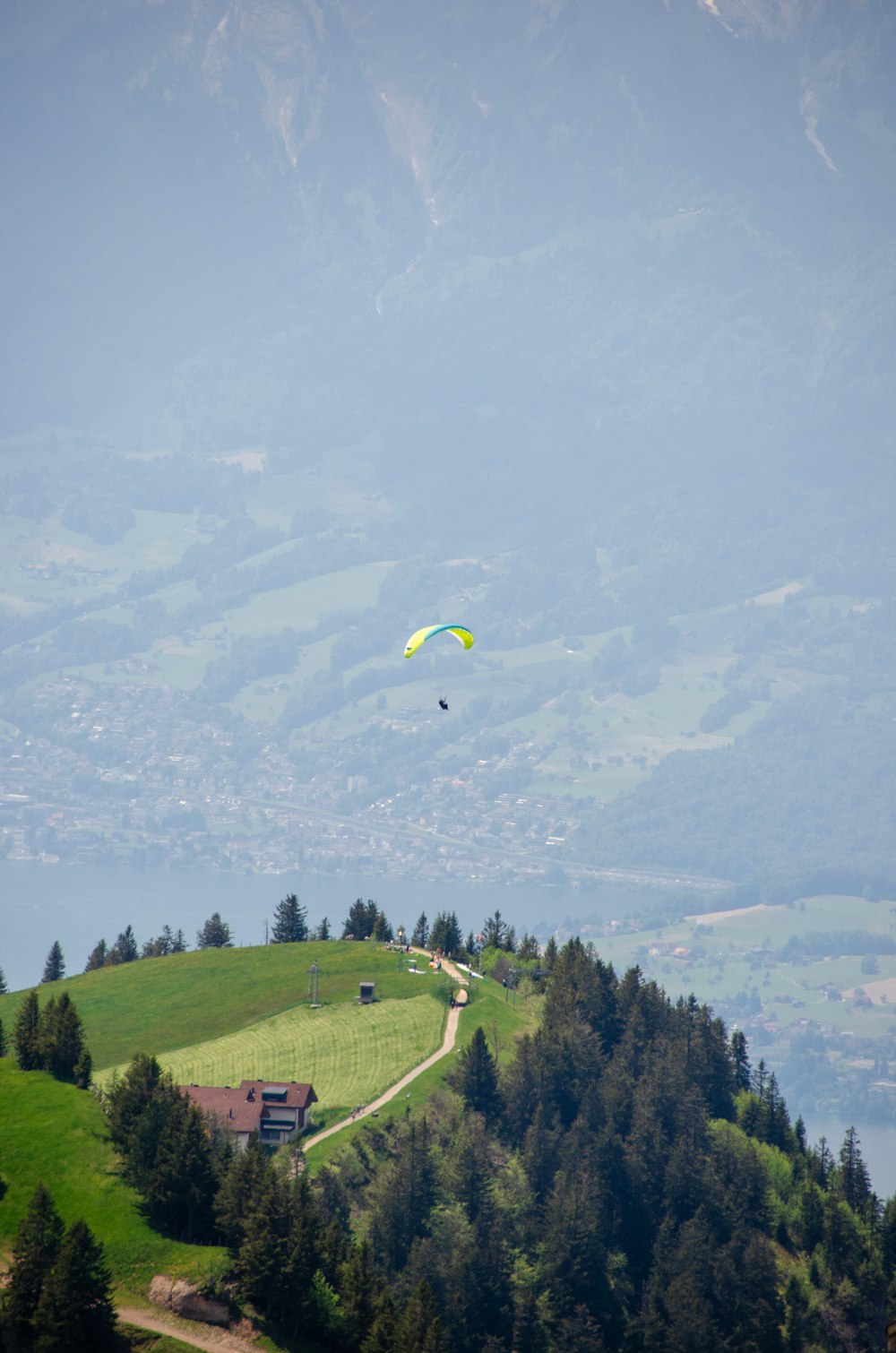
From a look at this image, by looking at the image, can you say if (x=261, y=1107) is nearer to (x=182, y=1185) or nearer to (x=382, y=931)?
(x=182, y=1185)

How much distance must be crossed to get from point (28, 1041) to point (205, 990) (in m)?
57.1

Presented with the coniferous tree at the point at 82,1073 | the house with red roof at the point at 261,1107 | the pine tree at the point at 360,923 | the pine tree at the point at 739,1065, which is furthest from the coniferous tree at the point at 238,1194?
the pine tree at the point at 360,923

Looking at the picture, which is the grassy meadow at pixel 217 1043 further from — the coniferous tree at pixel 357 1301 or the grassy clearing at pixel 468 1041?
the coniferous tree at pixel 357 1301

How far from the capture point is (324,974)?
146 metres

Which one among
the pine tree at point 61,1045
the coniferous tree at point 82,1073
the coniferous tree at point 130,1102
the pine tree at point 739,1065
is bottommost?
the pine tree at point 739,1065

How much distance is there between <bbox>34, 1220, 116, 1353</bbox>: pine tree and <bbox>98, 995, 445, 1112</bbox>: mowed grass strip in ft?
165

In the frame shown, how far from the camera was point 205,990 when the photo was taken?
486 feet

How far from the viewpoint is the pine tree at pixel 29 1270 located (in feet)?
217

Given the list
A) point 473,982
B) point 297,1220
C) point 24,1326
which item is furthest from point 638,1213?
point 24,1326

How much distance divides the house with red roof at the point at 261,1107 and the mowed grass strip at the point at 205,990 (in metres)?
14.3

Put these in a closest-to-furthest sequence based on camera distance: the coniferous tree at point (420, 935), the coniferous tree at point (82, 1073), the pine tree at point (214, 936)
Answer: the coniferous tree at point (82, 1073), the coniferous tree at point (420, 935), the pine tree at point (214, 936)

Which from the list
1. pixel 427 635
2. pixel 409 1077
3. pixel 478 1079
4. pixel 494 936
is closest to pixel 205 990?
pixel 409 1077

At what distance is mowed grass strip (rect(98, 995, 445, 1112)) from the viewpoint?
12119 centimetres

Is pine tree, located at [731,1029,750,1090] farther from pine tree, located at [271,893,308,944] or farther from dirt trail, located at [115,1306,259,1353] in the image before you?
dirt trail, located at [115,1306,259,1353]
